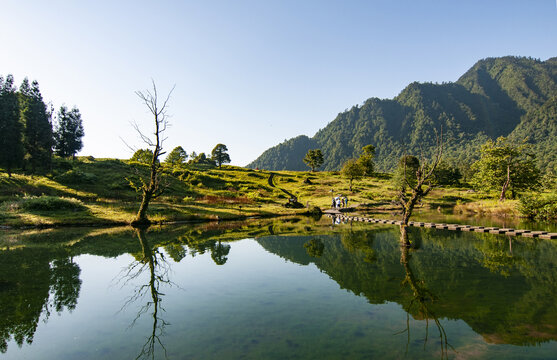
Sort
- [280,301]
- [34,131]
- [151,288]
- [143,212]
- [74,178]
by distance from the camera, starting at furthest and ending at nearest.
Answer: [34,131] → [74,178] → [143,212] → [151,288] → [280,301]

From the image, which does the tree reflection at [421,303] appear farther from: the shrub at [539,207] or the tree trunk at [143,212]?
the shrub at [539,207]

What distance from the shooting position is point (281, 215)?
43.8 m

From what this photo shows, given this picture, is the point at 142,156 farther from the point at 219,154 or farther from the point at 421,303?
the point at 219,154

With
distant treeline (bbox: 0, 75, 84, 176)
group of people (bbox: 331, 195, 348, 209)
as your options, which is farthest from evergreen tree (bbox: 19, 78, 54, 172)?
group of people (bbox: 331, 195, 348, 209)

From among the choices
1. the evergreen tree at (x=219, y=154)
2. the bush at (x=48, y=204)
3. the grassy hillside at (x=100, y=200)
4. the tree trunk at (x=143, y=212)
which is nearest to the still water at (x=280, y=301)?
the tree trunk at (x=143, y=212)

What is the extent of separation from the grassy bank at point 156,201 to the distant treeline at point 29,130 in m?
4.92

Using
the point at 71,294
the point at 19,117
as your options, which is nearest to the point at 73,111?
the point at 19,117

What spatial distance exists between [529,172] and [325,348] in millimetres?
58837

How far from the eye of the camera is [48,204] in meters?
33.8

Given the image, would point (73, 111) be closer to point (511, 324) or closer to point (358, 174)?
point (358, 174)

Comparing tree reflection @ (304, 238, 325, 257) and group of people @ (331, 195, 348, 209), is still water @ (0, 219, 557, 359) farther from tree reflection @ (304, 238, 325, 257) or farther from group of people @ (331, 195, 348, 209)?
group of people @ (331, 195, 348, 209)

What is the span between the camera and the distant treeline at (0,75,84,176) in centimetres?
5334

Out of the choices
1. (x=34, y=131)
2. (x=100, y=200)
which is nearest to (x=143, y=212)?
(x=100, y=200)

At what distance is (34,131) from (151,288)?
64878 mm
